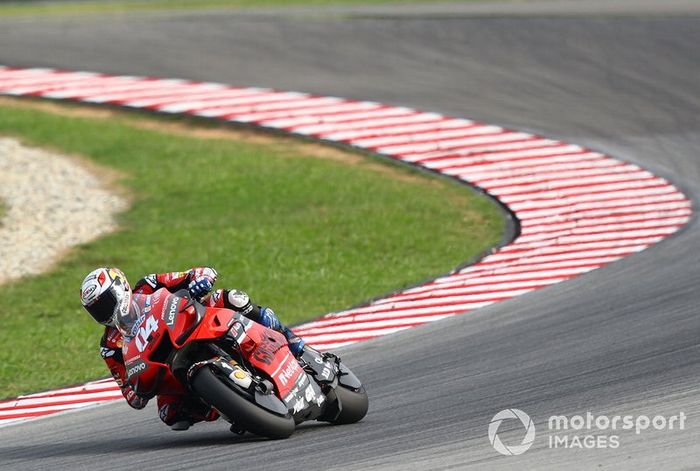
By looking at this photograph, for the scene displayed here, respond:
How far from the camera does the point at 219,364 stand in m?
8.95

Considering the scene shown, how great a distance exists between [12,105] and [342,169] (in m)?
8.29

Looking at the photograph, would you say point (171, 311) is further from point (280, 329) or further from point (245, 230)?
point (245, 230)

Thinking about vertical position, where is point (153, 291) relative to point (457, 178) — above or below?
above

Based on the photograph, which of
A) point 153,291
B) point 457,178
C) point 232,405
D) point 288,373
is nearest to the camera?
point 232,405

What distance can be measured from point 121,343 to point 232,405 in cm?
117

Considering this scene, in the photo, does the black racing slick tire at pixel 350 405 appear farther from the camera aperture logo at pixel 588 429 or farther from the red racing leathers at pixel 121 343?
the camera aperture logo at pixel 588 429

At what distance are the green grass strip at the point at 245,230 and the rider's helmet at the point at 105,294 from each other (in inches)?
166

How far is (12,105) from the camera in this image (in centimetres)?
2533

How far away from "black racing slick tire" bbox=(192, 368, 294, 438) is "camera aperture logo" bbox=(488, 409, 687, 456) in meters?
1.67

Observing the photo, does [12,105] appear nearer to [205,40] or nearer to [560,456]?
[205,40]

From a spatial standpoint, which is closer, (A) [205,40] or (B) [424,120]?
(B) [424,120]

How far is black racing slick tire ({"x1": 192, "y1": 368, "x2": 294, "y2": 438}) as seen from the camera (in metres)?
8.81

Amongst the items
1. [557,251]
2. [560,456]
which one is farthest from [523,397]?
[557,251]


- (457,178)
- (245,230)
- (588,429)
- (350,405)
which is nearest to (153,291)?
(350,405)
